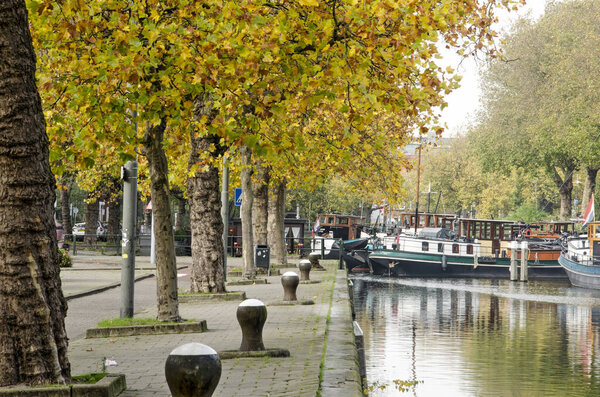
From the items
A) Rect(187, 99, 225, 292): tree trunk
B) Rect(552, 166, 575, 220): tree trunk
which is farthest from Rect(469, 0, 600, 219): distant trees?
Rect(187, 99, 225, 292): tree trunk

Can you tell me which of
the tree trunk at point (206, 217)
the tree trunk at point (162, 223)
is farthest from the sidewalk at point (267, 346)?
the tree trunk at point (206, 217)

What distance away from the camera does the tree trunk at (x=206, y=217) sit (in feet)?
57.8

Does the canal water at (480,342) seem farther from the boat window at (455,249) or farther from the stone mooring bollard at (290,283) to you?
the boat window at (455,249)

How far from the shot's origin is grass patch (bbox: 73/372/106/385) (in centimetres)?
760

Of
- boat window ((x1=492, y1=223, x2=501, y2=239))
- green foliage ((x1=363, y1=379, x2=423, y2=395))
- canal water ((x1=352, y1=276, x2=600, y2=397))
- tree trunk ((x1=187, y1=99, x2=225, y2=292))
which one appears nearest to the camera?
green foliage ((x1=363, y1=379, x2=423, y2=395))

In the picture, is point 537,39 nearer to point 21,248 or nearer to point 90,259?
point 90,259

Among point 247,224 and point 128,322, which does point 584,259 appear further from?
point 128,322

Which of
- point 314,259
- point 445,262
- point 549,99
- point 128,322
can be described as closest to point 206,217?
point 128,322

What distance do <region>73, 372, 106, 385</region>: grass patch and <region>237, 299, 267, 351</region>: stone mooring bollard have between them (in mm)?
2308

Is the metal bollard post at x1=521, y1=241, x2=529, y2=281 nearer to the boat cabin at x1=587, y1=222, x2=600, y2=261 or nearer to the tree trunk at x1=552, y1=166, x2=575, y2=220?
the boat cabin at x1=587, y1=222, x2=600, y2=261

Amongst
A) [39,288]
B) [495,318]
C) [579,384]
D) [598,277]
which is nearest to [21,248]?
[39,288]

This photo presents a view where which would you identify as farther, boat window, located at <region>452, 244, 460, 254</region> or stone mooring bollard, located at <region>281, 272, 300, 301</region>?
boat window, located at <region>452, 244, 460, 254</region>

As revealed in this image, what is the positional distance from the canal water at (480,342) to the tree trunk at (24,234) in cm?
745

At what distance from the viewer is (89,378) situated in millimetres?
7770
